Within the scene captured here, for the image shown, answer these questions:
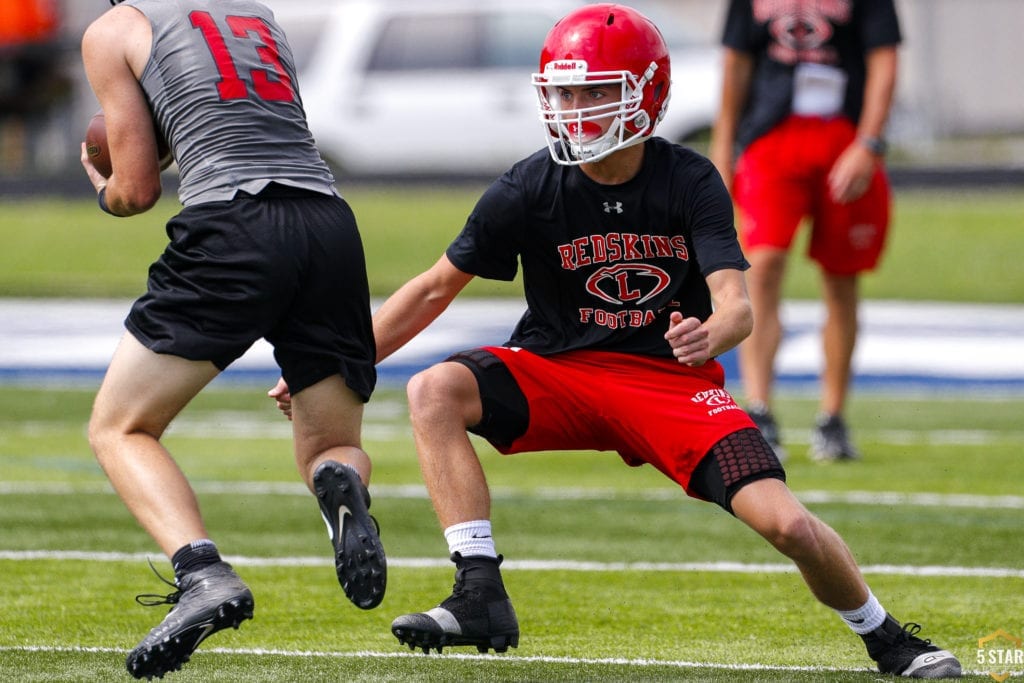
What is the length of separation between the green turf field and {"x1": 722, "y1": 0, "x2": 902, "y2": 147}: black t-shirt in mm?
1538

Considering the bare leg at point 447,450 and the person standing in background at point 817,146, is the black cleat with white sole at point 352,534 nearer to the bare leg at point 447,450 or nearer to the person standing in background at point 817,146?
the bare leg at point 447,450

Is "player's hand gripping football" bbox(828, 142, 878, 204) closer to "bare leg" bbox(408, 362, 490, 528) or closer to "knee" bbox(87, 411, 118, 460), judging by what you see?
"bare leg" bbox(408, 362, 490, 528)

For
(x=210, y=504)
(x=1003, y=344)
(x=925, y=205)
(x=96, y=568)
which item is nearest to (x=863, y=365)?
(x=1003, y=344)

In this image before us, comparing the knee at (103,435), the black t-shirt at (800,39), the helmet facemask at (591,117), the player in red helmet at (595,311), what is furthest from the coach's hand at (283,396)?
the black t-shirt at (800,39)

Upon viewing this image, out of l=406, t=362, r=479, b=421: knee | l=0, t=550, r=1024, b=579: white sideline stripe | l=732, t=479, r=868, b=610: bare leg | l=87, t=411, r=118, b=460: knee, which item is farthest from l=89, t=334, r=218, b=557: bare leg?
l=0, t=550, r=1024, b=579: white sideline stripe

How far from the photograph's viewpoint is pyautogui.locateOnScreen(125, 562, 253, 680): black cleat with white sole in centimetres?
404

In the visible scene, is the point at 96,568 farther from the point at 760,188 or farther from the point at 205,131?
the point at 760,188

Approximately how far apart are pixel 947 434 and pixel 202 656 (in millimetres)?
5067

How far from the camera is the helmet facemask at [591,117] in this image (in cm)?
472

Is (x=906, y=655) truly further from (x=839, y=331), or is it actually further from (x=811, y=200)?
(x=811, y=200)

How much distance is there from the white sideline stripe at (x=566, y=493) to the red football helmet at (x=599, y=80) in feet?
8.83

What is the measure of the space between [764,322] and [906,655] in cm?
369

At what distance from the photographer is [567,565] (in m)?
6.02

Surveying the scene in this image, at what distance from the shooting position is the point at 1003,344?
1194 cm
